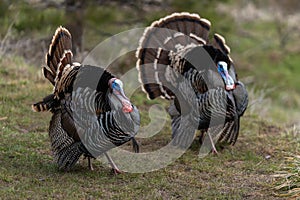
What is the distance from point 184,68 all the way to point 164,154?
3.60ft

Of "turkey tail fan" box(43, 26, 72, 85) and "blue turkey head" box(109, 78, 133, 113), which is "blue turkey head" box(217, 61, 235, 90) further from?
"turkey tail fan" box(43, 26, 72, 85)

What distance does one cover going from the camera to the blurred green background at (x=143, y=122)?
19.5 feet

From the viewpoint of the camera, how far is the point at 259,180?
6473 mm

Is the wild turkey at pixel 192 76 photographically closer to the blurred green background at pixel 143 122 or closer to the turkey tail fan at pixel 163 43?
the turkey tail fan at pixel 163 43

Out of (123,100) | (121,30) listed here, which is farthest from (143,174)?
(121,30)

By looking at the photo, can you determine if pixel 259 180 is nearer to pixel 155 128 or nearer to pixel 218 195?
pixel 218 195

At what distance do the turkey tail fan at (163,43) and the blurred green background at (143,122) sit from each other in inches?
30.6

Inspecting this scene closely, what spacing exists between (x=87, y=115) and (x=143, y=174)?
0.96 m

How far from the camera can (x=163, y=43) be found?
7.95m

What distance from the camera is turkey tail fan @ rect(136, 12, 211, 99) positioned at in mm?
7914

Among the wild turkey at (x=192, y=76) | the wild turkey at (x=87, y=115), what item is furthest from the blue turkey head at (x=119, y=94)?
the wild turkey at (x=192, y=76)

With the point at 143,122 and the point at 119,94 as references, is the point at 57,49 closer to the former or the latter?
the point at 119,94

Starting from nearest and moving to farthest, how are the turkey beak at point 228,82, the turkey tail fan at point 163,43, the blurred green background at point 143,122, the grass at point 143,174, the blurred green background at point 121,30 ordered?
the grass at point 143,174 < the blurred green background at point 143,122 < the turkey beak at point 228,82 < the turkey tail fan at point 163,43 < the blurred green background at point 121,30

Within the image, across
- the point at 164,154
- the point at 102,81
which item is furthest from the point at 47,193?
the point at 164,154
